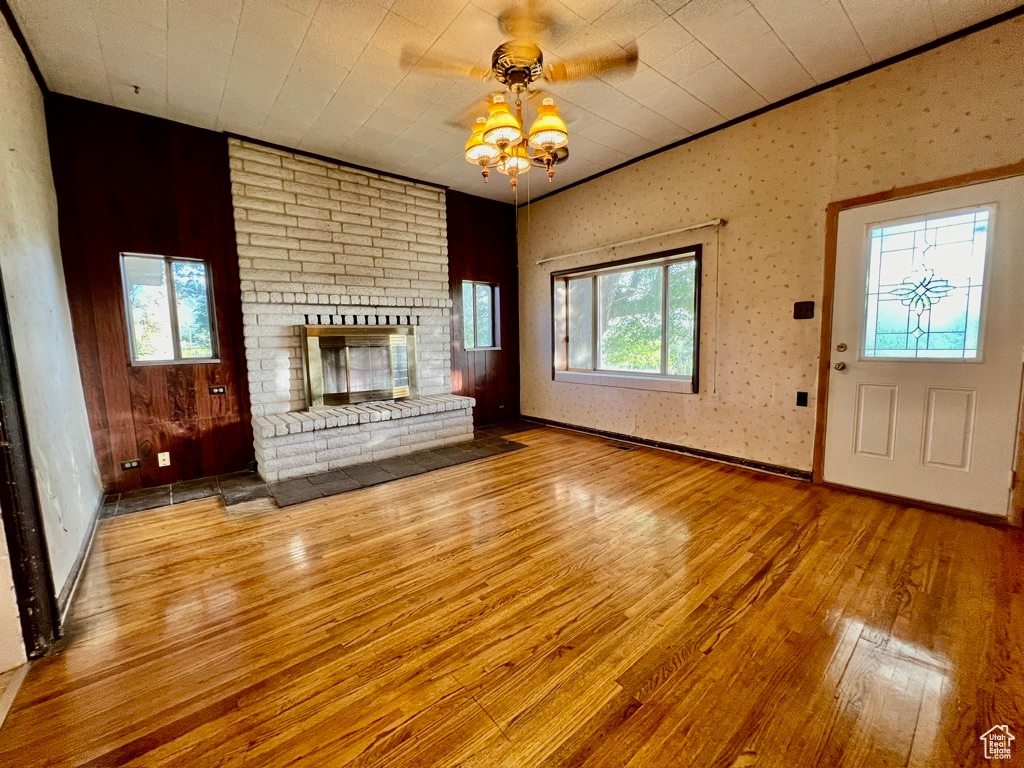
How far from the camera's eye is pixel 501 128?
2.25 m

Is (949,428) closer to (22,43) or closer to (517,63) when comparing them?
(517,63)

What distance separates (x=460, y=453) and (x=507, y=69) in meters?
3.07

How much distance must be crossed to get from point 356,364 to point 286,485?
1.33 m

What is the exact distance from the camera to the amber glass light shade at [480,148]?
246cm

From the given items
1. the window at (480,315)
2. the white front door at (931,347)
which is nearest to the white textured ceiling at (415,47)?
the white front door at (931,347)

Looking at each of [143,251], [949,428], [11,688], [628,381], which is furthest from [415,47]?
[949,428]

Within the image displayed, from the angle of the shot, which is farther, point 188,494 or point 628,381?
point 628,381

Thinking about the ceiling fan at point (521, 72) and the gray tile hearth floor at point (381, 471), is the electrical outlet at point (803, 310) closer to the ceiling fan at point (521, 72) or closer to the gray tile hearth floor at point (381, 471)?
the ceiling fan at point (521, 72)

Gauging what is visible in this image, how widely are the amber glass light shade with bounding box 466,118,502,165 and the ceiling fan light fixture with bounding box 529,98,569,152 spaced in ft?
0.85

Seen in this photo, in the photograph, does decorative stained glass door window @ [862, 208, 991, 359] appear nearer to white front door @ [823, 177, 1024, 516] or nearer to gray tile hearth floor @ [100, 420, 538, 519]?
white front door @ [823, 177, 1024, 516]

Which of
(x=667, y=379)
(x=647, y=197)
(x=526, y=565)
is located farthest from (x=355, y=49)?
(x=667, y=379)

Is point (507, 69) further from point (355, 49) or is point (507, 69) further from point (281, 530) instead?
point (281, 530)

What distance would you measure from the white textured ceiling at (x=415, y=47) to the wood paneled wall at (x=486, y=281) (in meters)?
1.59

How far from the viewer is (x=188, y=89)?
279cm
